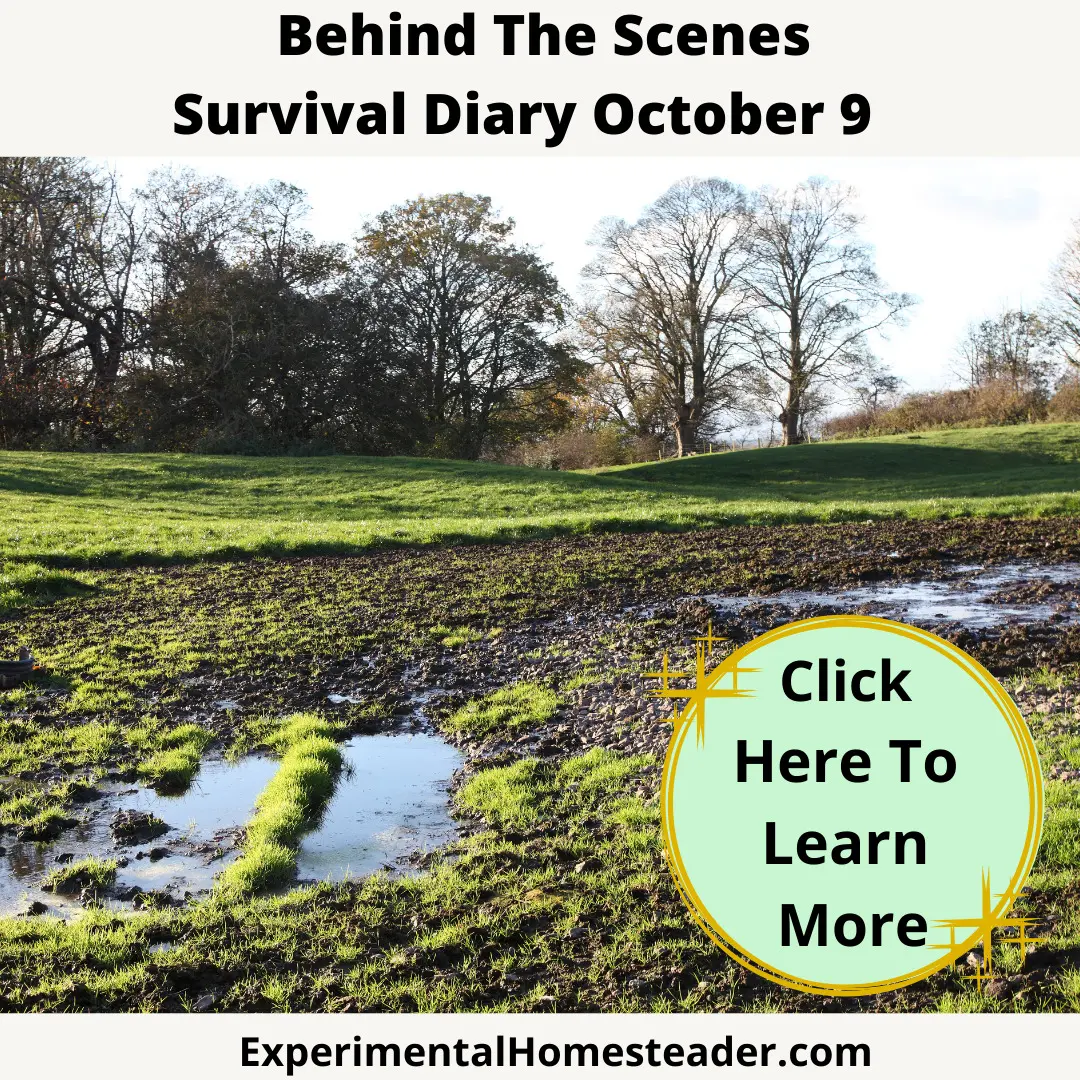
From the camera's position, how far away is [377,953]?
5035 mm

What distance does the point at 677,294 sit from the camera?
51781 mm

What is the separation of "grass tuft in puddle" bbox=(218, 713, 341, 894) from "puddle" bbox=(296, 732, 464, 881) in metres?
0.10

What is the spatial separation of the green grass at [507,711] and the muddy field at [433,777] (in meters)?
0.03

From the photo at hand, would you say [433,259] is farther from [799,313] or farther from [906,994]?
[906,994]

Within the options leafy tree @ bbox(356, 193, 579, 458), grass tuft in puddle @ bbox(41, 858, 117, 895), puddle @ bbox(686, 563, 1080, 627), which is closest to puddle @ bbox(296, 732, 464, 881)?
grass tuft in puddle @ bbox(41, 858, 117, 895)

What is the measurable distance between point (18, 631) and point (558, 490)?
716 inches

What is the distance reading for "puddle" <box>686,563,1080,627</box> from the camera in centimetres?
1052

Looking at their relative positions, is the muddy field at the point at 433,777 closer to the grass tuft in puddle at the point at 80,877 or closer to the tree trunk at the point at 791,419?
the grass tuft in puddle at the point at 80,877

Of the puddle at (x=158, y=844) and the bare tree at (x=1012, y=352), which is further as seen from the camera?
the bare tree at (x=1012, y=352)

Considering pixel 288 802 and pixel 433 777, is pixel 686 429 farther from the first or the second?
pixel 288 802

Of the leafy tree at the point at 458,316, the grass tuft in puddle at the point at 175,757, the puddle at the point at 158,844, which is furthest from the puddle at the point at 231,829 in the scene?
the leafy tree at the point at 458,316

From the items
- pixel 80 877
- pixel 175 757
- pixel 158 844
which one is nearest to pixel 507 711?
pixel 175 757

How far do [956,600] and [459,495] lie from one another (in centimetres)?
1845

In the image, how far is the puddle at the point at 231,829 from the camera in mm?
5965
